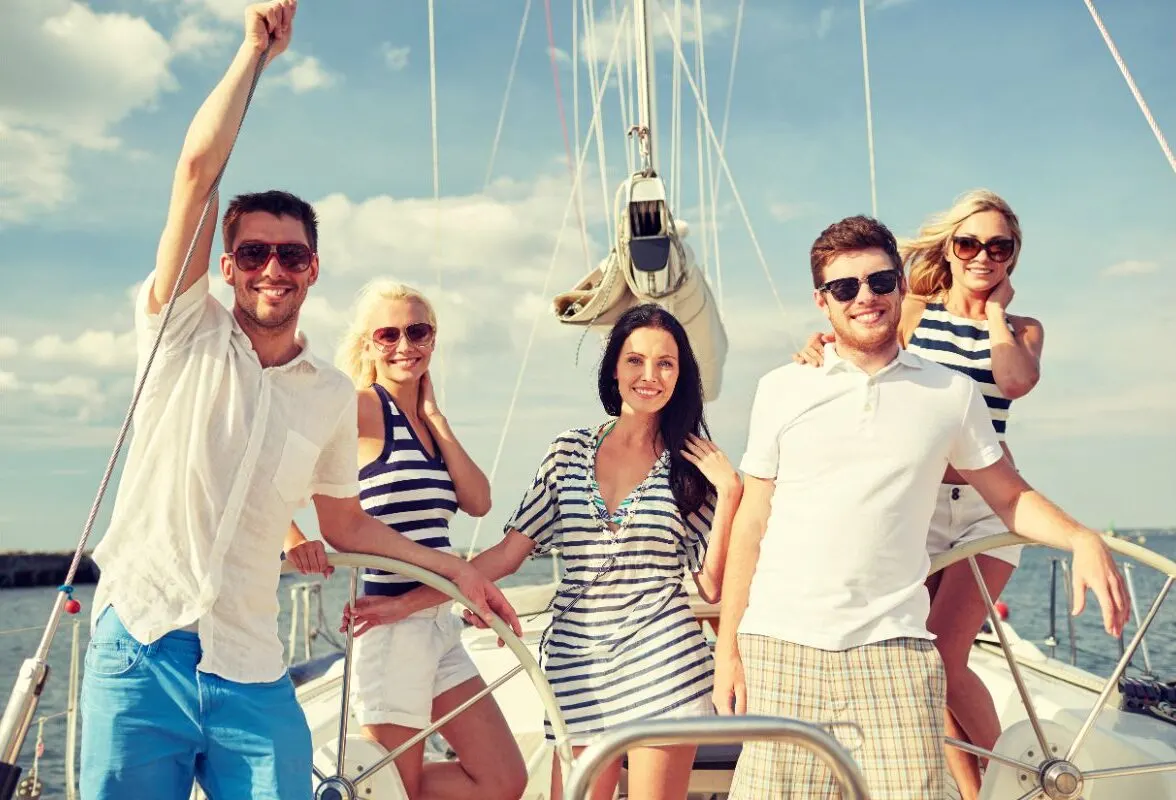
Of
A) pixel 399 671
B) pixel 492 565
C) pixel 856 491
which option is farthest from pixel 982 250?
pixel 399 671

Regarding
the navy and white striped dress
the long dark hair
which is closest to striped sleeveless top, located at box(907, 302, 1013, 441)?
the long dark hair

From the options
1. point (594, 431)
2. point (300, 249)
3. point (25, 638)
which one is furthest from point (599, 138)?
point (25, 638)

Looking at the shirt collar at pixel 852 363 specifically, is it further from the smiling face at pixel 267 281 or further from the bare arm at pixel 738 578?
the smiling face at pixel 267 281

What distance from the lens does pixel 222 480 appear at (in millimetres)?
1869

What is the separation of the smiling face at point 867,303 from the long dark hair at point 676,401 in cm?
55

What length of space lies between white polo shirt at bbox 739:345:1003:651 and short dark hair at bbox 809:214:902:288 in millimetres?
219

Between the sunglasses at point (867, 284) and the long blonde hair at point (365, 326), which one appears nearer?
the sunglasses at point (867, 284)

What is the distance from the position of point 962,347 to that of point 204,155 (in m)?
1.95

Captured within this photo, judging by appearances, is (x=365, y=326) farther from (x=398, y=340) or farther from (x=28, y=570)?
(x=28, y=570)

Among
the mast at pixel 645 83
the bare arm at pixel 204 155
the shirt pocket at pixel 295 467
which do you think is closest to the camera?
the bare arm at pixel 204 155

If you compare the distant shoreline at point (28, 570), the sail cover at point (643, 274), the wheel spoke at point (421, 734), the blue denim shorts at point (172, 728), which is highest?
the sail cover at point (643, 274)

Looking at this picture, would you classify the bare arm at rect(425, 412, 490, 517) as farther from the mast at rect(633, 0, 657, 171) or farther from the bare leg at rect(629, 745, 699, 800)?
the mast at rect(633, 0, 657, 171)

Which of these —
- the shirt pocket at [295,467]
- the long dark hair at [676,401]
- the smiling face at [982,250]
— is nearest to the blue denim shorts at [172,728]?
the shirt pocket at [295,467]

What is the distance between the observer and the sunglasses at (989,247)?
8.61ft
